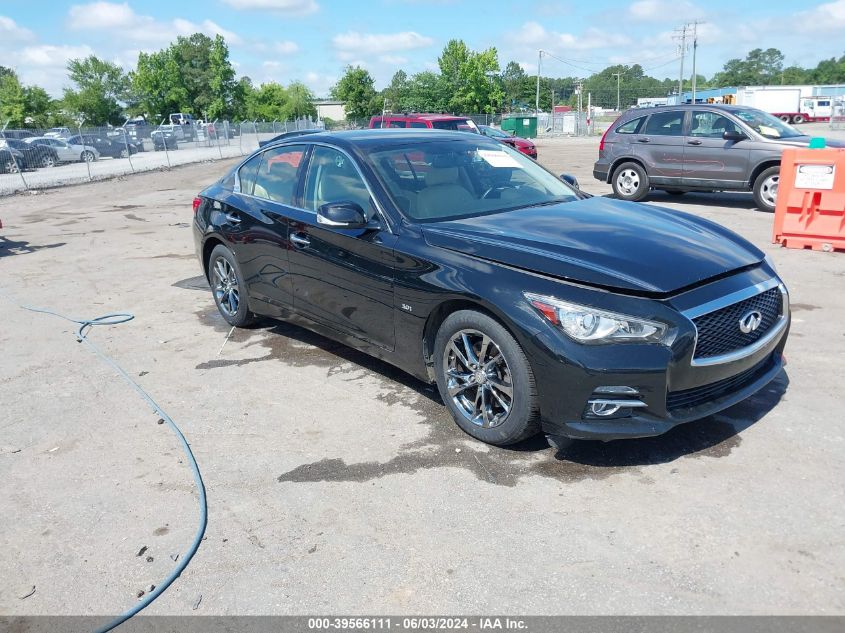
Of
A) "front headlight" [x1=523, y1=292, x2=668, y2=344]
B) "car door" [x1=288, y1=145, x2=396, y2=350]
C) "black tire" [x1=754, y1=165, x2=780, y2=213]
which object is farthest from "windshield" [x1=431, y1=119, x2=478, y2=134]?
"front headlight" [x1=523, y1=292, x2=668, y2=344]

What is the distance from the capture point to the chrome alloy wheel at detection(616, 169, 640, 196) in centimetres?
1338

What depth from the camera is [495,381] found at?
384cm

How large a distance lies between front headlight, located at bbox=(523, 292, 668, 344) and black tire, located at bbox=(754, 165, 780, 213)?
969 centimetres

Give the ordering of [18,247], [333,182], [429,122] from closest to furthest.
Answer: [333,182]
[18,247]
[429,122]

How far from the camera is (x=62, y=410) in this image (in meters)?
4.79

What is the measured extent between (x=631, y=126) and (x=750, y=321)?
34.7ft

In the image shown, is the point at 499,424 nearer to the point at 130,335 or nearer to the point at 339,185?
the point at 339,185

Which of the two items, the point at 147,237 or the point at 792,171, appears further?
the point at 147,237

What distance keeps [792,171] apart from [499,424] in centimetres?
704

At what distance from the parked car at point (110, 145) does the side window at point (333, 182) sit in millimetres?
30554

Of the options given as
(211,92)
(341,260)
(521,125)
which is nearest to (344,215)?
(341,260)

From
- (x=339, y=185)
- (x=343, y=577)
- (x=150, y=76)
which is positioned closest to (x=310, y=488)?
(x=343, y=577)

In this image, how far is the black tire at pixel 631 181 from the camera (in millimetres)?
13219

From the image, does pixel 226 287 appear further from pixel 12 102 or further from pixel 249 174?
pixel 12 102
